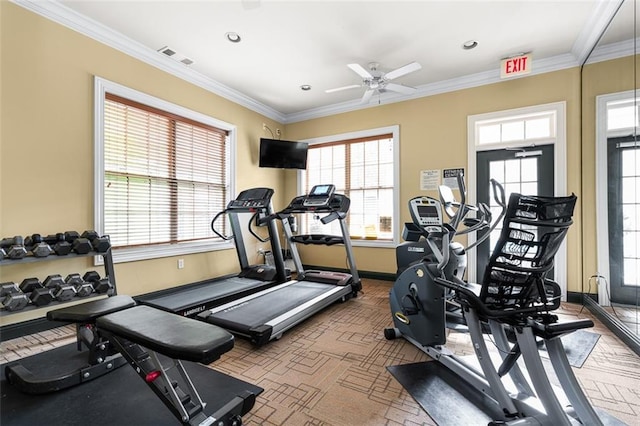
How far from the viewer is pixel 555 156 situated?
12.8ft

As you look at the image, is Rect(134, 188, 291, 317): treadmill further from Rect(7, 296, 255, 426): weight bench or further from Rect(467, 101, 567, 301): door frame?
Rect(467, 101, 567, 301): door frame

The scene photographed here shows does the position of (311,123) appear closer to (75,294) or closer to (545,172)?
(545,172)

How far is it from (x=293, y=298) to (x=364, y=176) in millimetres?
2851

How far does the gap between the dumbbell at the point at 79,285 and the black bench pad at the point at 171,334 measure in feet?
4.71

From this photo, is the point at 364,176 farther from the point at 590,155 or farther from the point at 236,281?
the point at 590,155

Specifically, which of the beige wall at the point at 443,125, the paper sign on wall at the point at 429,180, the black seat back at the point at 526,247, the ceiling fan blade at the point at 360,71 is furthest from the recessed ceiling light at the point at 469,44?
the black seat back at the point at 526,247

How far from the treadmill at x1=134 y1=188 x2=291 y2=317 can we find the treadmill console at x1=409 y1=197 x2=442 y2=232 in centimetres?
241

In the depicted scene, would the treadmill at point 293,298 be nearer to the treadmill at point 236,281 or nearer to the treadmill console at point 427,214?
the treadmill at point 236,281

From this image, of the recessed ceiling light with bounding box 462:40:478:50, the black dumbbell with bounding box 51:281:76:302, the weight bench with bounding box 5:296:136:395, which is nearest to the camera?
the weight bench with bounding box 5:296:136:395

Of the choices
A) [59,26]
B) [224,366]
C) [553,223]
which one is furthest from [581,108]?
[59,26]

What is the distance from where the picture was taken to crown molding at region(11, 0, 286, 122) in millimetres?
2844

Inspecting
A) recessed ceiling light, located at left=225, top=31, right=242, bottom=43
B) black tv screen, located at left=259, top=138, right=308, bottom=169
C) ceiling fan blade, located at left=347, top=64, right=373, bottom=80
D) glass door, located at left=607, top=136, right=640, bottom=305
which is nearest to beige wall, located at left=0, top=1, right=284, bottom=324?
recessed ceiling light, located at left=225, top=31, right=242, bottom=43

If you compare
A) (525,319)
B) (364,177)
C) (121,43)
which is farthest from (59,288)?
(364,177)

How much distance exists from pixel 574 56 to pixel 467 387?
4375 mm
